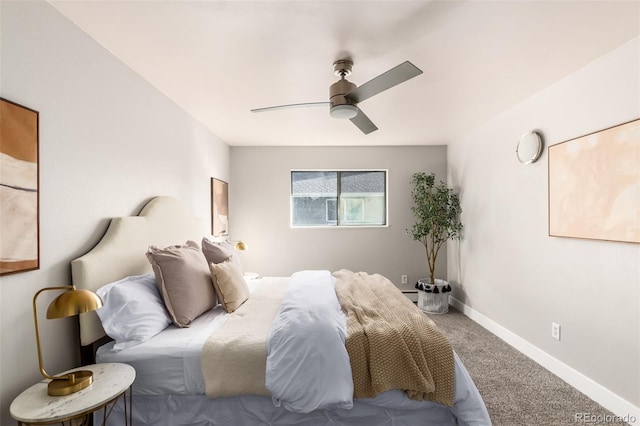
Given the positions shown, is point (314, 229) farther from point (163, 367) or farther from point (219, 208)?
point (163, 367)

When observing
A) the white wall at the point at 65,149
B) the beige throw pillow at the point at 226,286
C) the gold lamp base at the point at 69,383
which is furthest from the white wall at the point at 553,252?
the white wall at the point at 65,149

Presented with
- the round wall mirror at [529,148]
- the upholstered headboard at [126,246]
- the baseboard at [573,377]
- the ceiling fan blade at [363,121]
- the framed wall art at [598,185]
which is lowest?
the baseboard at [573,377]

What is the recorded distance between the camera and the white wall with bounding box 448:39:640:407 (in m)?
1.98

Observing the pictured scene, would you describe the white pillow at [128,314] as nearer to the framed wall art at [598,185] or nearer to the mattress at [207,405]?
the mattress at [207,405]

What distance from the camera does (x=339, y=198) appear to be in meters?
4.83

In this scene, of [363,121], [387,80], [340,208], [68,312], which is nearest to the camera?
[68,312]

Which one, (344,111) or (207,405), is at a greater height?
(344,111)

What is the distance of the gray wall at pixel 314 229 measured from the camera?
4.63 meters

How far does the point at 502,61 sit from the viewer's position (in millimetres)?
2113

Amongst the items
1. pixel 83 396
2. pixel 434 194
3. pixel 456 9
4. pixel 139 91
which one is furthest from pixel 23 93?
pixel 434 194

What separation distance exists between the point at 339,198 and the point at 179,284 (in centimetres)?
319

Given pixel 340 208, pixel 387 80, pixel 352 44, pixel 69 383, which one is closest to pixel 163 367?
pixel 69 383

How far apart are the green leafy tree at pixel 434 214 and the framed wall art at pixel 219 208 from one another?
8.79 feet

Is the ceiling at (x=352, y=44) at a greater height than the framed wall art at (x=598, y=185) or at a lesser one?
greater
